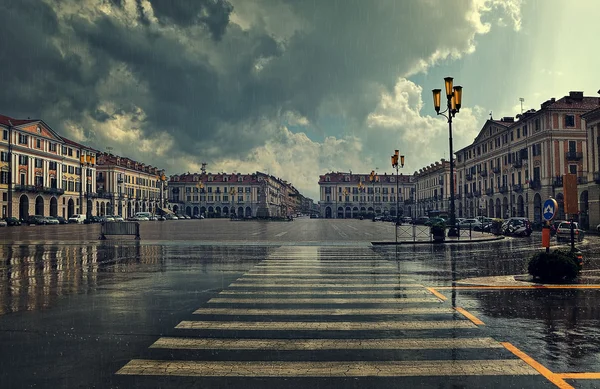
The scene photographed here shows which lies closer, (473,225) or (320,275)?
(320,275)

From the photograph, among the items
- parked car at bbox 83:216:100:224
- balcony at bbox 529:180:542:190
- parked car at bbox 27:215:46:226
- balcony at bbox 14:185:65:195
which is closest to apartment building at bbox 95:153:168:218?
balcony at bbox 14:185:65:195

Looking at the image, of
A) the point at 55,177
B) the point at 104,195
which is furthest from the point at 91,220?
the point at 104,195

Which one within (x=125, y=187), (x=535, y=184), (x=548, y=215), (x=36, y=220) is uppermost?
(x=125, y=187)

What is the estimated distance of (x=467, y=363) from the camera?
500 centimetres

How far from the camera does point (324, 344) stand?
5699mm

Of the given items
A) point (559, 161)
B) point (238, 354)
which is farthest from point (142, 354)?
point (559, 161)

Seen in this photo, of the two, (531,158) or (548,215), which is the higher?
(531,158)

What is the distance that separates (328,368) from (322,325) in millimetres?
1786

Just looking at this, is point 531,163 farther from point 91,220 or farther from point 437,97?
point 91,220

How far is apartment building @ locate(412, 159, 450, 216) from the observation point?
331 feet

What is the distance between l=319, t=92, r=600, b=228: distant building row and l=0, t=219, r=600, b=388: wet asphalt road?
132 feet

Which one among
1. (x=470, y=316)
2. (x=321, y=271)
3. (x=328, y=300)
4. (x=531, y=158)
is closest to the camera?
(x=470, y=316)

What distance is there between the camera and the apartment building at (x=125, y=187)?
10050cm

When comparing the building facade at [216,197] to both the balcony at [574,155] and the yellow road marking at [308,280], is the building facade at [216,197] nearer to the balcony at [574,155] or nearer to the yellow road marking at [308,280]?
the balcony at [574,155]
